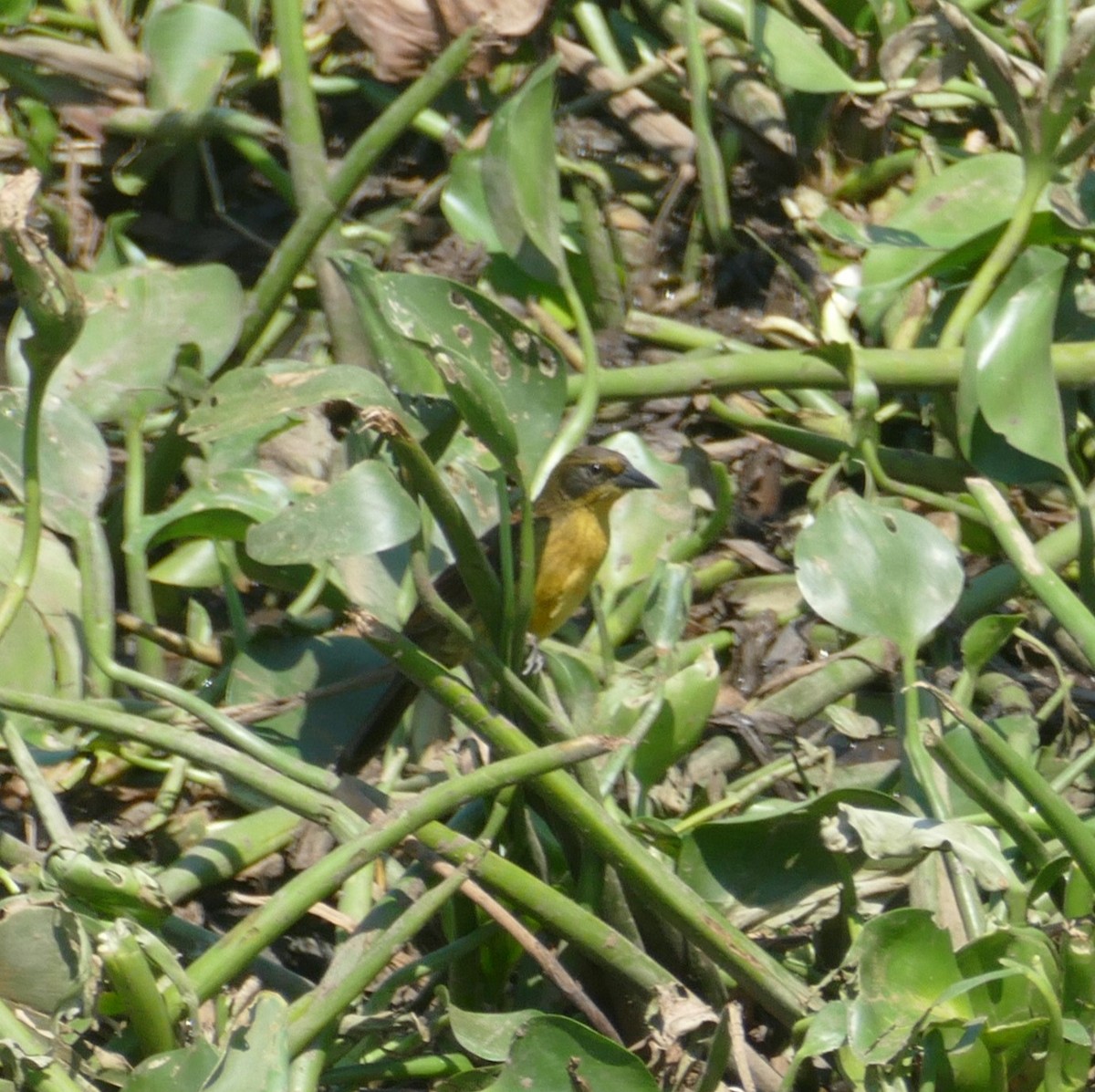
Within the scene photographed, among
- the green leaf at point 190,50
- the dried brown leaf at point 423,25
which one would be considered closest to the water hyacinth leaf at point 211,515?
the green leaf at point 190,50

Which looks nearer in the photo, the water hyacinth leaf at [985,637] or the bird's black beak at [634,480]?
the water hyacinth leaf at [985,637]

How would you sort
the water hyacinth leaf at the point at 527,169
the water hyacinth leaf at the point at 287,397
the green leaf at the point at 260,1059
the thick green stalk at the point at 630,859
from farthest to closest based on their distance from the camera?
the water hyacinth leaf at the point at 527,169 < the thick green stalk at the point at 630,859 < the water hyacinth leaf at the point at 287,397 < the green leaf at the point at 260,1059

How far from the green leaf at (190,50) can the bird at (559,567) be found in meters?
1.24

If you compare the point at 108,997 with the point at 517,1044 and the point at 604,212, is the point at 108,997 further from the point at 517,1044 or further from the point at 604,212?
the point at 604,212

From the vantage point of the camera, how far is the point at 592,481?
12.8ft

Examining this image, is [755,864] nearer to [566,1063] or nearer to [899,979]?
[899,979]

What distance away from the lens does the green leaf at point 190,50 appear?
4109mm

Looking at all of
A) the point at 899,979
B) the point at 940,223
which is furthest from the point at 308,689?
the point at 940,223

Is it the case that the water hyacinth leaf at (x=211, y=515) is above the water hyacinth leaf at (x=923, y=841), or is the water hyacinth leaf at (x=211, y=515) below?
below

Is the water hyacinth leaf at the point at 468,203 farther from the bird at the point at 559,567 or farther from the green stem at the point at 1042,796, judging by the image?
the green stem at the point at 1042,796

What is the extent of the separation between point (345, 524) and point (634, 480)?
5.00 feet

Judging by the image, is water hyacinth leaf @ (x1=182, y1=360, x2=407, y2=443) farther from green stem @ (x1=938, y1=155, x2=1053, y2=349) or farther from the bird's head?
green stem @ (x1=938, y1=155, x2=1053, y2=349)

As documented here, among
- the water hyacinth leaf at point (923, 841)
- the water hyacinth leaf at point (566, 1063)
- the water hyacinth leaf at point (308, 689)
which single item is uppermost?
the water hyacinth leaf at point (923, 841)

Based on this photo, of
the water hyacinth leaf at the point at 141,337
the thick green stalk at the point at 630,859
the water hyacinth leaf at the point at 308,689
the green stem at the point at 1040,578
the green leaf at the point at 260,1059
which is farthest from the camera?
the water hyacinth leaf at the point at 141,337
